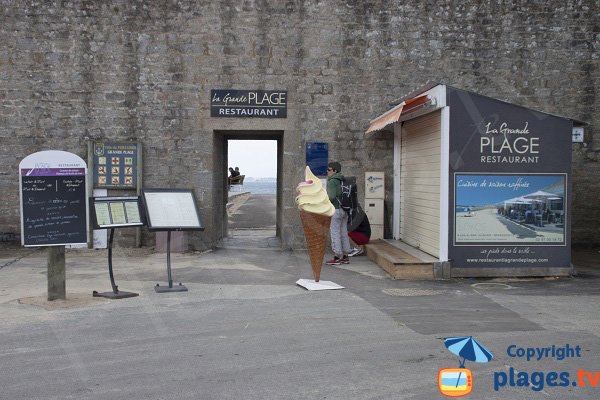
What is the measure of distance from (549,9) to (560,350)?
9.44 m

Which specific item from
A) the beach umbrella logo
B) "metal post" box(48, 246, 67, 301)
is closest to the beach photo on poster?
the beach umbrella logo

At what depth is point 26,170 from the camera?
7.49m

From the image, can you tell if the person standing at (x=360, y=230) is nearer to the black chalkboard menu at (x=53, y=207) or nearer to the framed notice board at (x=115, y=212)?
the framed notice board at (x=115, y=212)

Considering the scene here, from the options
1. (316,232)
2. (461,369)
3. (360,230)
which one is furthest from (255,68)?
(461,369)

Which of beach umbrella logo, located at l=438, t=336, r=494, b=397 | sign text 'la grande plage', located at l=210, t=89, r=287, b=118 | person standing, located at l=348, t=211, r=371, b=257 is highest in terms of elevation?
sign text 'la grande plage', located at l=210, t=89, r=287, b=118

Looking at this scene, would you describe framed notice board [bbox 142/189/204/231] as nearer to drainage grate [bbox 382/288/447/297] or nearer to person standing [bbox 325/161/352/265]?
drainage grate [bbox 382/288/447/297]

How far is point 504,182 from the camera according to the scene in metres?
9.74

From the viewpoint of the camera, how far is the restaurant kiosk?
965 cm

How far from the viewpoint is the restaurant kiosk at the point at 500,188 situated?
965 cm

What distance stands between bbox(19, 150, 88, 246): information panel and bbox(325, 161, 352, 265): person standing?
14.6 ft

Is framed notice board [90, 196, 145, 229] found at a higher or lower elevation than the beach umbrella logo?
higher

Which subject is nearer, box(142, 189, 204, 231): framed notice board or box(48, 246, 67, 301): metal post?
box(48, 246, 67, 301): metal post

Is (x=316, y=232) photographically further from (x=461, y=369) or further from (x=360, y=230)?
(x=461, y=369)

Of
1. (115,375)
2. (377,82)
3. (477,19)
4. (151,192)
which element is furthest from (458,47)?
(115,375)
